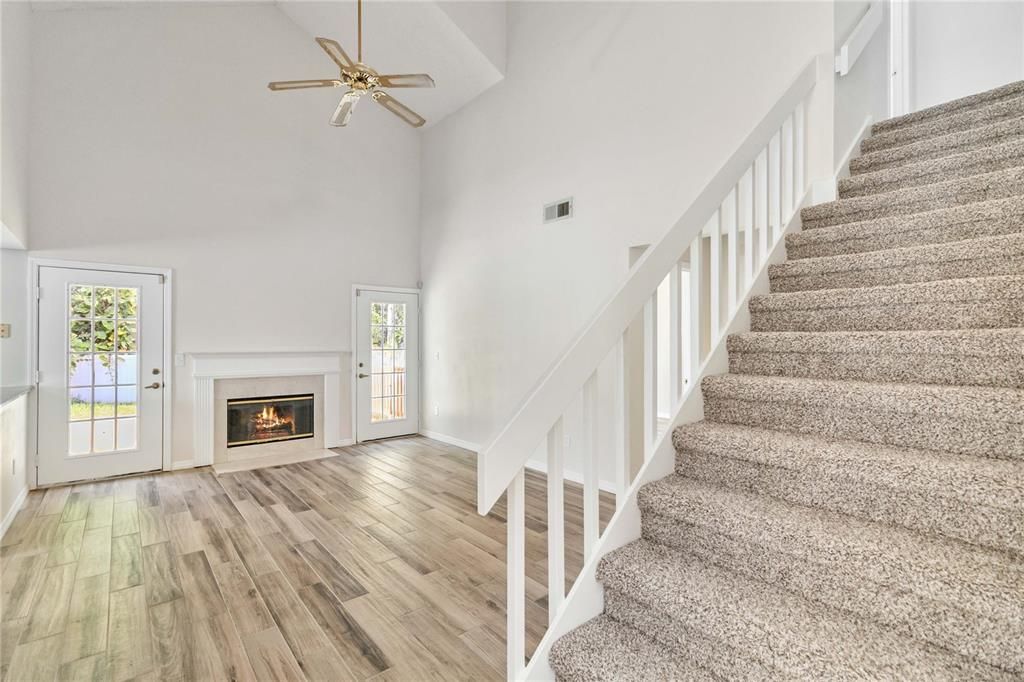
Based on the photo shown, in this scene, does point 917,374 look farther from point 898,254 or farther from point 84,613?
point 84,613

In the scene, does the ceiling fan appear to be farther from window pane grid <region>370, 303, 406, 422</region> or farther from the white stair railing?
window pane grid <region>370, 303, 406, 422</region>

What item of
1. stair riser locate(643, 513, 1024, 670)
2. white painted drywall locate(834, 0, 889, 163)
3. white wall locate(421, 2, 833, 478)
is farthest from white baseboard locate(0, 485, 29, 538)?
white painted drywall locate(834, 0, 889, 163)

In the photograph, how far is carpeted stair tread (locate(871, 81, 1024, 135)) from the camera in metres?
2.74

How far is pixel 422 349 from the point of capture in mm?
6543

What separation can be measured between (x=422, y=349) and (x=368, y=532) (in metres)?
→ 3.57

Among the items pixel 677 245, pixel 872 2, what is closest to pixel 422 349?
pixel 677 245

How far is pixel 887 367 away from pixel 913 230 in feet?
3.01

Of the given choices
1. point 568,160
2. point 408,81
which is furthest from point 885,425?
point 568,160

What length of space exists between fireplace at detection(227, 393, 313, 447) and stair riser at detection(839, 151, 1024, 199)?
5.50m

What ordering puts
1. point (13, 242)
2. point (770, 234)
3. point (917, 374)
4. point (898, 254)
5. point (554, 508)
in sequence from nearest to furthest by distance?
point (554, 508) → point (917, 374) → point (898, 254) → point (770, 234) → point (13, 242)

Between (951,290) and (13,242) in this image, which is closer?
(951,290)

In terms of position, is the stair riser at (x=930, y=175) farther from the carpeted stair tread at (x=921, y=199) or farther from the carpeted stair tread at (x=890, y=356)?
the carpeted stair tread at (x=890, y=356)

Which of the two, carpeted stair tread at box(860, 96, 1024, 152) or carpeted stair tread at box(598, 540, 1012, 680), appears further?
carpeted stair tread at box(860, 96, 1024, 152)

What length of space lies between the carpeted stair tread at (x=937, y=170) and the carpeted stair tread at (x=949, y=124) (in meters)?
0.43
